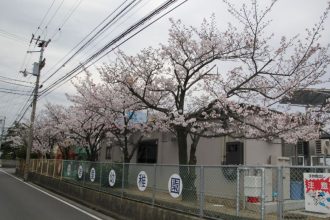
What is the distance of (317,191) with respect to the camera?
7.21 metres

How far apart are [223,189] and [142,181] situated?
4.24 metres

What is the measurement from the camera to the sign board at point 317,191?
7.07m

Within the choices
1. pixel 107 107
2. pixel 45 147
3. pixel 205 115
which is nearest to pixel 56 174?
pixel 107 107

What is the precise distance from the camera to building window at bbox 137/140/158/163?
27.0m

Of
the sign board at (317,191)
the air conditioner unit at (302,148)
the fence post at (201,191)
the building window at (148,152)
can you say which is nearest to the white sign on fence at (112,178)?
the fence post at (201,191)

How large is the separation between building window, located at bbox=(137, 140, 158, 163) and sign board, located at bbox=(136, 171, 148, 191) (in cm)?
1279

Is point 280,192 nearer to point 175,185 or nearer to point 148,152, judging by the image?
point 175,185

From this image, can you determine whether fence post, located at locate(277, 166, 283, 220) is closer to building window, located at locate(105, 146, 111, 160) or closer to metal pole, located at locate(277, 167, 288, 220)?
metal pole, located at locate(277, 167, 288, 220)

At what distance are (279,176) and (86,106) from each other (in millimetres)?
17828

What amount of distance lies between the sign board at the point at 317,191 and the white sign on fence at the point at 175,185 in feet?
14.8

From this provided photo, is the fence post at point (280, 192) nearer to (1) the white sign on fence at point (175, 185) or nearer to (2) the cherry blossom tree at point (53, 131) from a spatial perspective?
(1) the white sign on fence at point (175, 185)

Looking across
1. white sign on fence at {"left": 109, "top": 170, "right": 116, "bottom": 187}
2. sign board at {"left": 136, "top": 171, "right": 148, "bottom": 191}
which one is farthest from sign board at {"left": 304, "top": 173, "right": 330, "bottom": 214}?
white sign on fence at {"left": 109, "top": 170, "right": 116, "bottom": 187}

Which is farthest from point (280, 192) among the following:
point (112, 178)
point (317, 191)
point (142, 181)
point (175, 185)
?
point (112, 178)

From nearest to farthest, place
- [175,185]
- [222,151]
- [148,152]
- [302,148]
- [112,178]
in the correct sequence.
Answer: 1. [175,185]
2. [112,178]
3. [222,151]
4. [302,148]
5. [148,152]
